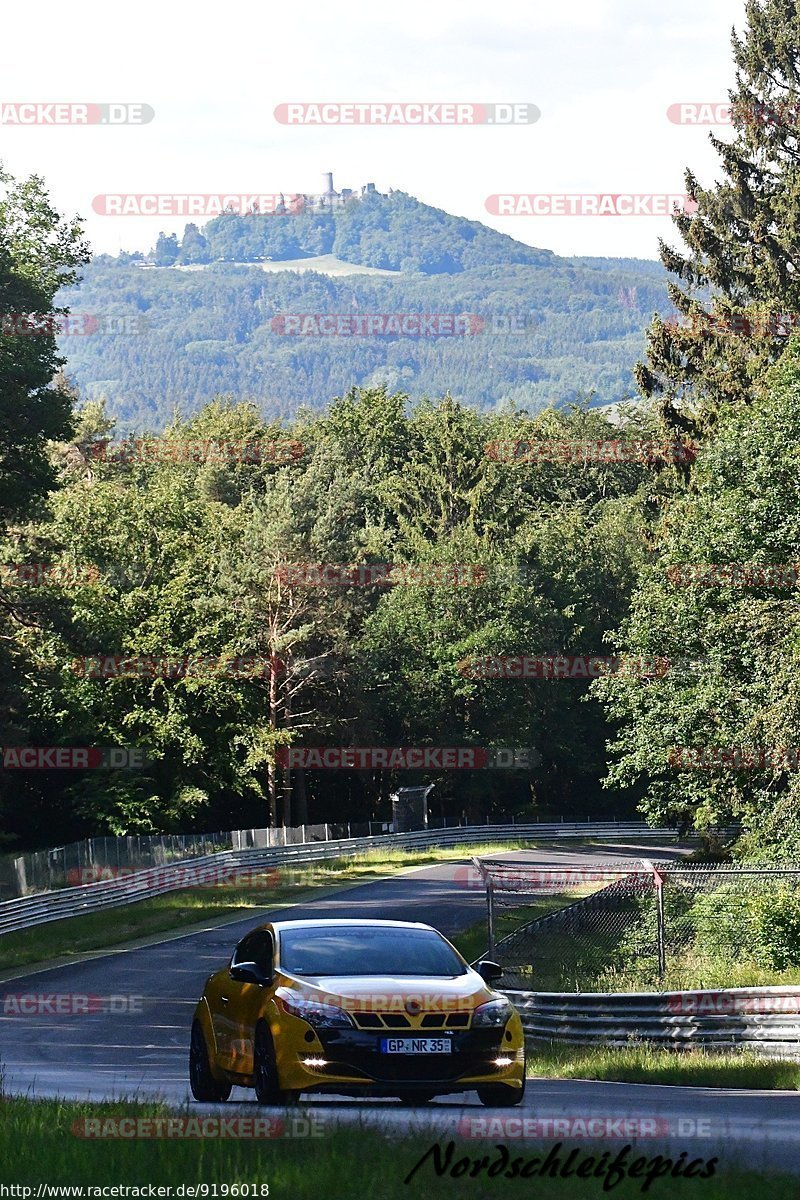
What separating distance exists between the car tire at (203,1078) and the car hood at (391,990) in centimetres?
150

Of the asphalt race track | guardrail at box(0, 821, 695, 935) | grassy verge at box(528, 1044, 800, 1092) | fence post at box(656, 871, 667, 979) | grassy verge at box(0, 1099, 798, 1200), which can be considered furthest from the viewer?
guardrail at box(0, 821, 695, 935)

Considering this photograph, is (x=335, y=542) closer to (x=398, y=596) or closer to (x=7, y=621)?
(x=398, y=596)

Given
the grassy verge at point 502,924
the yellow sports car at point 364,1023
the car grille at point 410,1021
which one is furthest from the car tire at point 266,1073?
the grassy verge at point 502,924

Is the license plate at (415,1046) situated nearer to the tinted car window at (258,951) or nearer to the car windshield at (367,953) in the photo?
the car windshield at (367,953)

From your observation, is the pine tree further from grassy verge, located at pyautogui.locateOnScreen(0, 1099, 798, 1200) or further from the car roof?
grassy verge, located at pyautogui.locateOnScreen(0, 1099, 798, 1200)

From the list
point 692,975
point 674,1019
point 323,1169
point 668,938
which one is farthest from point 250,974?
point 668,938

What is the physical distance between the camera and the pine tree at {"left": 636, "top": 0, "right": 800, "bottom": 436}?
45781 mm

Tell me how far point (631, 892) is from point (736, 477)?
15.4 meters

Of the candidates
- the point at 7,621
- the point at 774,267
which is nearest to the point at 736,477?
the point at 774,267

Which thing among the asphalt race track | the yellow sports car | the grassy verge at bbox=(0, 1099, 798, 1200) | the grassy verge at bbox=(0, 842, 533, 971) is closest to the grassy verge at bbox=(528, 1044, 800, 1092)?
the asphalt race track

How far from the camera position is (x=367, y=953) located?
11906mm

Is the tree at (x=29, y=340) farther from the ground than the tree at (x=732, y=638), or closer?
farther from the ground

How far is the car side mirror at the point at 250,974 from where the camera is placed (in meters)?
11.6

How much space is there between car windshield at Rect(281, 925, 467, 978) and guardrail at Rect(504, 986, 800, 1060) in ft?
16.5
